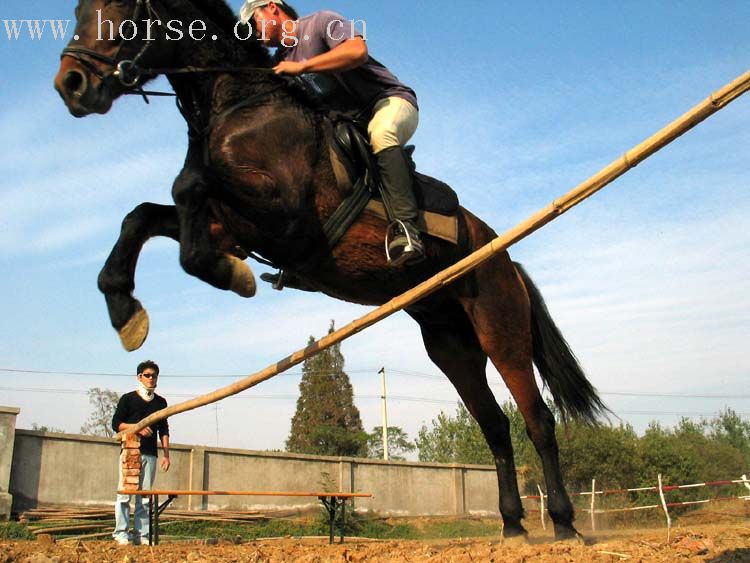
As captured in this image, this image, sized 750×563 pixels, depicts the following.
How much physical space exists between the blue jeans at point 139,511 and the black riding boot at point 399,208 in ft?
17.1

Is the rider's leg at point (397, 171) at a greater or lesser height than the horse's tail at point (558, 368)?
greater

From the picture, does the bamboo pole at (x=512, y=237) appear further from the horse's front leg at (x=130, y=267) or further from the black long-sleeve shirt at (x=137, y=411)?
the black long-sleeve shirt at (x=137, y=411)

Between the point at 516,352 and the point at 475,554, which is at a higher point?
the point at 516,352

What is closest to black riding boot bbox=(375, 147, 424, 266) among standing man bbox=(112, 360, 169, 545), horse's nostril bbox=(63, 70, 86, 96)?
horse's nostril bbox=(63, 70, 86, 96)

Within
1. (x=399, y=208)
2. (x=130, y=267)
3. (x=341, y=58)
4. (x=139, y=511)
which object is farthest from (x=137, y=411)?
(x=341, y=58)

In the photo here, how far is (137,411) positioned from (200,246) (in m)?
4.97

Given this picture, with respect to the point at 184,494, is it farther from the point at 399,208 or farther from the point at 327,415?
the point at 327,415

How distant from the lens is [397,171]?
15.9 ft

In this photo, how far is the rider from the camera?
4586 millimetres

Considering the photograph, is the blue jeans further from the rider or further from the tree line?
the tree line

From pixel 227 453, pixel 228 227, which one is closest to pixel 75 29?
pixel 228 227

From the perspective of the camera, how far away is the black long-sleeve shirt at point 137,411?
849 cm

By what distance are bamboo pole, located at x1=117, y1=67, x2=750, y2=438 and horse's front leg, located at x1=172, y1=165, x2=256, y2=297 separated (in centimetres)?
53

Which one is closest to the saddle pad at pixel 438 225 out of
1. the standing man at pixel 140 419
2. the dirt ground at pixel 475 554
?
the dirt ground at pixel 475 554
